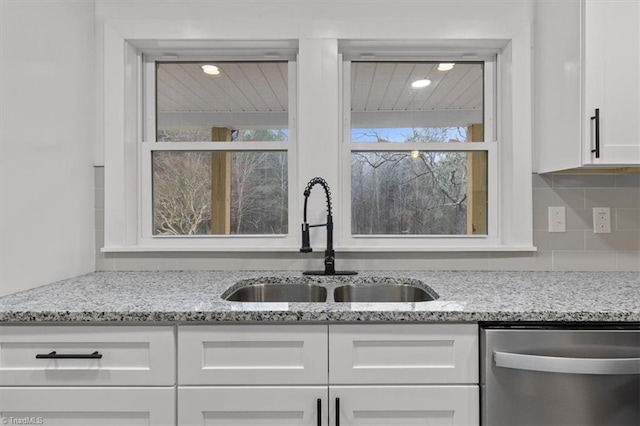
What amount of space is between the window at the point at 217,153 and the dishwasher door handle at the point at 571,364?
1170 mm

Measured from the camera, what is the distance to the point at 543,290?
148 centimetres

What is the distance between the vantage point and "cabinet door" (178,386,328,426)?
1.21 meters

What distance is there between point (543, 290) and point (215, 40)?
1715mm

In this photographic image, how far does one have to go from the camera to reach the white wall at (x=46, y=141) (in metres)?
1.40

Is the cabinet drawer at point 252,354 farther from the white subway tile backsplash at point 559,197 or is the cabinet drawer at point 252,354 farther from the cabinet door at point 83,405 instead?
the white subway tile backsplash at point 559,197

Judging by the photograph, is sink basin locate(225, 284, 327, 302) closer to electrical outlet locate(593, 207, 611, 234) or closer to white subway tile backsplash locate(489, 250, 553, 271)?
white subway tile backsplash locate(489, 250, 553, 271)

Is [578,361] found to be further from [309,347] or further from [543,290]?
[309,347]

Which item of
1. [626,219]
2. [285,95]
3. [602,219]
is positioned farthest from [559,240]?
[285,95]

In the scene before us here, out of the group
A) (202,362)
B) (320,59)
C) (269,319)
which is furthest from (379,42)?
(202,362)

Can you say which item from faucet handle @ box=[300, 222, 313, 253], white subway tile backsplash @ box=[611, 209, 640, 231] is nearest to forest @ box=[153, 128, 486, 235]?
faucet handle @ box=[300, 222, 313, 253]

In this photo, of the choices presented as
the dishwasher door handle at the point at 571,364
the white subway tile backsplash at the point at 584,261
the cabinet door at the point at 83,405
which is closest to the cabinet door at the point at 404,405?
the dishwasher door handle at the point at 571,364

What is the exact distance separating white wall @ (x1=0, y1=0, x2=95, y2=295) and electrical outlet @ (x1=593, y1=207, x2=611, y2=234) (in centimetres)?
231

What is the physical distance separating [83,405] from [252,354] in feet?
1.66

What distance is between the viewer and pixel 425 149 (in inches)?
78.3
